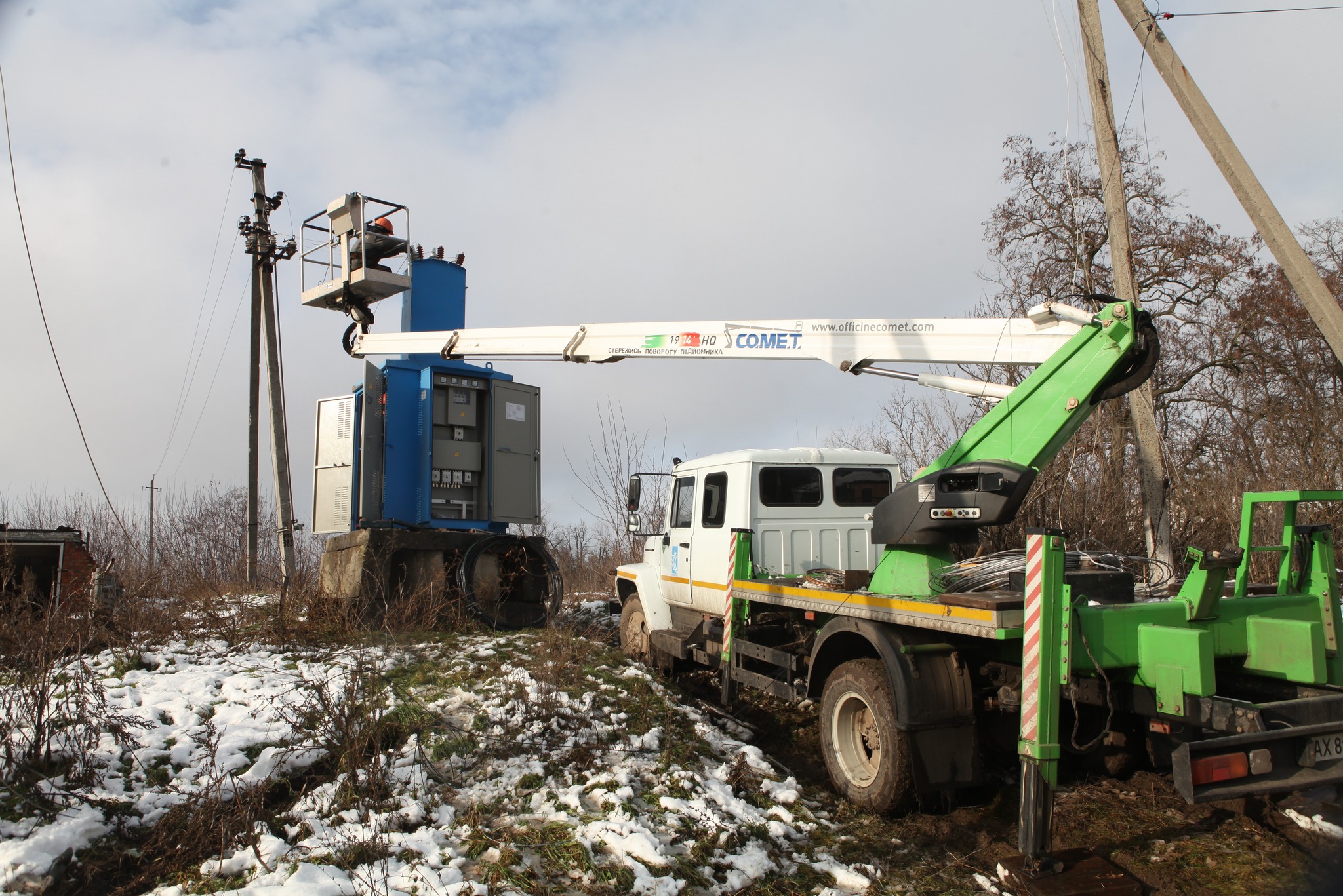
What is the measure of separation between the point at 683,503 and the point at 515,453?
12.8 ft

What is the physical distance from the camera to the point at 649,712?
22.8 ft

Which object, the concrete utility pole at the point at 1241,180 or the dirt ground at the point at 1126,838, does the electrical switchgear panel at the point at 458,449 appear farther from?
the concrete utility pole at the point at 1241,180

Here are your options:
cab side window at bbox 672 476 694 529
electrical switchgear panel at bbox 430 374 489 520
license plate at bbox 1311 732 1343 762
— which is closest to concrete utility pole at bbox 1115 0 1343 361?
license plate at bbox 1311 732 1343 762

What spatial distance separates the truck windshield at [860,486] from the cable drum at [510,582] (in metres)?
4.29

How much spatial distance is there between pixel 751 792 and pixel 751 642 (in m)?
1.67

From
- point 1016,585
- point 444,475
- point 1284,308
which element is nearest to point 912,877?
point 1016,585

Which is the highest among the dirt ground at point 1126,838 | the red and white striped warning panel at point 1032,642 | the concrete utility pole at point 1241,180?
the concrete utility pole at point 1241,180

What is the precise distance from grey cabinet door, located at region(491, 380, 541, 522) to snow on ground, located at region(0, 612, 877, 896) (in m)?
4.84

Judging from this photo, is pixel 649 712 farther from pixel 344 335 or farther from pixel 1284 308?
pixel 1284 308

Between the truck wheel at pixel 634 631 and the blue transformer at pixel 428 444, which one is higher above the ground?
the blue transformer at pixel 428 444

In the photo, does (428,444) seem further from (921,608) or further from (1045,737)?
(1045,737)

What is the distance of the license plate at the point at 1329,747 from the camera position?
425cm

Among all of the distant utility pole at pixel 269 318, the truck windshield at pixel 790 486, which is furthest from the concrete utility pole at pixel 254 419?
the truck windshield at pixel 790 486

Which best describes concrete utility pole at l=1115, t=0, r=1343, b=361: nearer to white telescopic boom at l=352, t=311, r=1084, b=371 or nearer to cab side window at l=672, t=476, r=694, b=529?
white telescopic boom at l=352, t=311, r=1084, b=371
